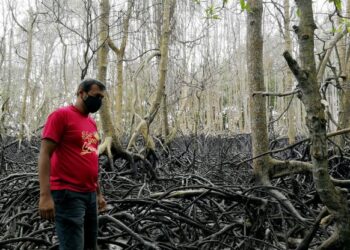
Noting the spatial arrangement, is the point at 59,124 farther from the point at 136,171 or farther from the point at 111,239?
the point at 136,171

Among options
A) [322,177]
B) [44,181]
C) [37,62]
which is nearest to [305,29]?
[322,177]

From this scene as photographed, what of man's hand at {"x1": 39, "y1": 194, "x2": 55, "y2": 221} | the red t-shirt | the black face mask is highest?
the black face mask

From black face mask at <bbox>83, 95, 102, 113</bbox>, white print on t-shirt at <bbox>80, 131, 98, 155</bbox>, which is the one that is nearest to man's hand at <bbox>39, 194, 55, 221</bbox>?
white print on t-shirt at <bbox>80, 131, 98, 155</bbox>

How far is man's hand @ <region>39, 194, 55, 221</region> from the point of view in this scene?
7.79 ft

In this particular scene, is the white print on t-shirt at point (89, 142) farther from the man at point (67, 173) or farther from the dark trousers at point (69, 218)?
the dark trousers at point (69, 218)

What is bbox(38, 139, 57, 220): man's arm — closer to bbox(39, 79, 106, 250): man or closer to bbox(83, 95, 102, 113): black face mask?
bbox(39, 79, 106, 250): man

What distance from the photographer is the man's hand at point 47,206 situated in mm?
2375

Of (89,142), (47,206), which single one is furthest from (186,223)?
(47,206)

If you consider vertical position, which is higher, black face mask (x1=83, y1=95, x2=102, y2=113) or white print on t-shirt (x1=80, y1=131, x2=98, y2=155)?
black face mask (x1=83, y1=95, x2=102, y2=113)

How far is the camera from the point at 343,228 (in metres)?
2.33

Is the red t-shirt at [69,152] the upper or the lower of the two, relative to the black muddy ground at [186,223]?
upper

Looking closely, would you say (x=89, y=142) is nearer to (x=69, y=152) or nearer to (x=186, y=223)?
(x=69, y=152)

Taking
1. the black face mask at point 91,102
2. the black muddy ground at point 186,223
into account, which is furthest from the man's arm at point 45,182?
the black muddy ground at point 186,223

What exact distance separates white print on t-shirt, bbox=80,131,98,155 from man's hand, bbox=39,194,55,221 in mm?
290
